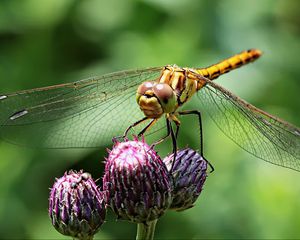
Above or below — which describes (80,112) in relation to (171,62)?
below

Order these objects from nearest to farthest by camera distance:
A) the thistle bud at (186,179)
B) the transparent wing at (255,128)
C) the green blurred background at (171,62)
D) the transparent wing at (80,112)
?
1. the thistle bud at (186,179)
2. the transparent wing at (255,128)
3. the transparent wing at (80,112)
4. the green blurred background at (171,62)

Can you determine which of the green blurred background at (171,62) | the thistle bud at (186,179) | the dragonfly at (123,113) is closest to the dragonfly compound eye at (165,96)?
the dragonfly at (123,113)

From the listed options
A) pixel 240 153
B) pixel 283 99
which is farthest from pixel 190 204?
pixel 283 99

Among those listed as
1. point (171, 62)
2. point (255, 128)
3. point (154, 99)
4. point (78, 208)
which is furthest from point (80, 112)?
point (171, 62)

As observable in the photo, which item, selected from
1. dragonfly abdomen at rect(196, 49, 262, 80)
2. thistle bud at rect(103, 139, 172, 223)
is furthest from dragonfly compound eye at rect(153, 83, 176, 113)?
dragonfly abdomen at rect(196, 49, 262, 80)

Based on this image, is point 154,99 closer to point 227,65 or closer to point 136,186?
point 136,186

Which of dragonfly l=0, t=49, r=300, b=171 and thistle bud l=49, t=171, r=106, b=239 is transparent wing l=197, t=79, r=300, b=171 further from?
thistle bud l=49, t=171, r=106, b=239

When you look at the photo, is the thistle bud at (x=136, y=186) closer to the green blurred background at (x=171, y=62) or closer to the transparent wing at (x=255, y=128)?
the transparent wing at (x=255, y=128)
